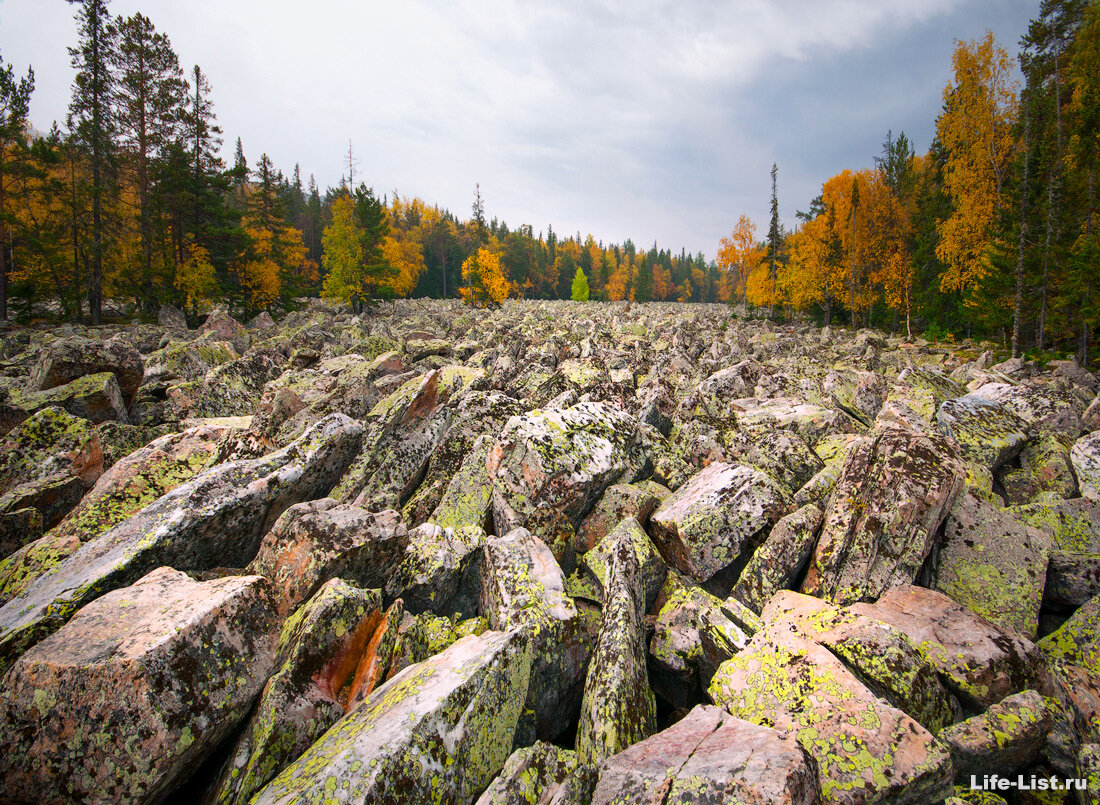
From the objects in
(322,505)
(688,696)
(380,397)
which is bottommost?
(688,696)

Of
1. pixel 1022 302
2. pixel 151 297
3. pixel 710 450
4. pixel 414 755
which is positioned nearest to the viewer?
pixel 414 755

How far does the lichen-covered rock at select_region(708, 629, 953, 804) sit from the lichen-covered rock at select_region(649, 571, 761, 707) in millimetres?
267

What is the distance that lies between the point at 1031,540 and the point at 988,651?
205cm

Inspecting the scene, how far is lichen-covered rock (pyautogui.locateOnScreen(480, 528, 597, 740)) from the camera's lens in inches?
154

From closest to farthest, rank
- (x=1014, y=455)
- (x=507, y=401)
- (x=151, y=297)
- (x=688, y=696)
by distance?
(x=688, y=696) → (x=1014, y=455) → (x=507, y=401) → (x=151, y=297)

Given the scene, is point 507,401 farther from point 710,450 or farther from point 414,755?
point 414,755

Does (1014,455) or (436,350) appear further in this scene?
(436,350)

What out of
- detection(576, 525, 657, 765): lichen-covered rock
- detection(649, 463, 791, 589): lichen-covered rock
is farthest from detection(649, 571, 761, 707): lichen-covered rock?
detection(649, 463, 791, 589): lichen-covered rock

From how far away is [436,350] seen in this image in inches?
667

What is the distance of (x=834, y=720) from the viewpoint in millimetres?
3285

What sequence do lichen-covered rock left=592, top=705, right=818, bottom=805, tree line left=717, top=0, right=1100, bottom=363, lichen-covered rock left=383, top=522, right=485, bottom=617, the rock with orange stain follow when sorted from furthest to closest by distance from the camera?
tree line left=717, top=0, right=1100, bottom=363, lichen-covered rock left=383, top=522, right=485, bottom=617, the rock with orange stain, lichen-covered rock left=592, top=705, right=818, bottom=805

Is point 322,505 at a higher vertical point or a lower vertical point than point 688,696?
higher

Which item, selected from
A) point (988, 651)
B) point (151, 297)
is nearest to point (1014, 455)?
point (988, 651)

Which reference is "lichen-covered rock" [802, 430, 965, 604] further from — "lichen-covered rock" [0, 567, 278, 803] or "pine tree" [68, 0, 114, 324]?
"pine tree" [68, 0, 114, 324]
